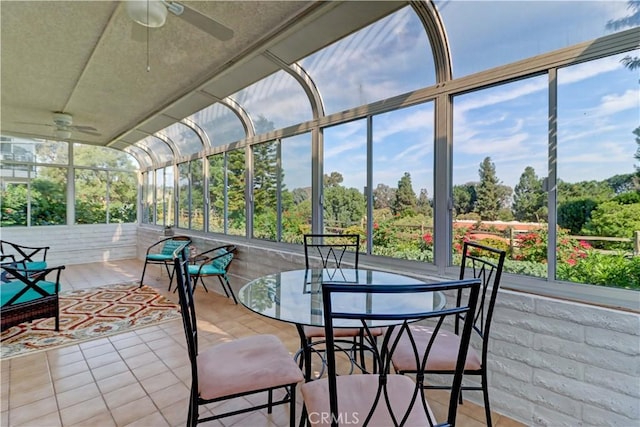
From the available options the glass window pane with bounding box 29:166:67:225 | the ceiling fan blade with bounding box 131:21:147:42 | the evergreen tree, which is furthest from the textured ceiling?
the glass window pane with bounding box 29:166:67:225

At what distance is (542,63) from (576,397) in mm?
1927

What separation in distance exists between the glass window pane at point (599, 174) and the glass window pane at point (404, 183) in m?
0.85

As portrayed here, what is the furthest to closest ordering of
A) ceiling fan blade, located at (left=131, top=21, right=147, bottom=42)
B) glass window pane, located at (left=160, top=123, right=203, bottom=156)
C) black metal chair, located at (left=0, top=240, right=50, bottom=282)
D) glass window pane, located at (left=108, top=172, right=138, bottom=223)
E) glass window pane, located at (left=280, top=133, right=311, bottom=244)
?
glass window pane, located at (left=108, top=172, right=138, bottom=223), glass window pane, located at (left=160, top=123, right=203, bottom=156), black metal chair, located at (left=0, top=240, right=50, bottom=282), glass window pane, located at (left=280, top=133, right=311, bottom=244), ceiling fan blade, located at (left=131, top=21, right=147, bottom=42)

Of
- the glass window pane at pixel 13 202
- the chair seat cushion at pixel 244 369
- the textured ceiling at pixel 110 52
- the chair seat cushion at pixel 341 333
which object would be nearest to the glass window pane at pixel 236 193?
the textured ceiling at pixel 110 52

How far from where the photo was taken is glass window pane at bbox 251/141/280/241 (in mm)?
3965

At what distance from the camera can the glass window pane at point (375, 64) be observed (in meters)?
2.38

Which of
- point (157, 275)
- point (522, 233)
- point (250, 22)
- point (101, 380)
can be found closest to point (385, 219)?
point (522, 233)

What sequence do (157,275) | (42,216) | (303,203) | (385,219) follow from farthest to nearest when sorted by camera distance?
1. (42,216)
2. (157,275)
3. (303,203)
4. (385,219)

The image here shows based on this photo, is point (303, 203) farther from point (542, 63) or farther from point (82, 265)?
point (82, 265)

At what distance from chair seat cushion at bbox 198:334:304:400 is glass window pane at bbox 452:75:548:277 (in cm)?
154

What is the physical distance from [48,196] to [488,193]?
→ 331 inches

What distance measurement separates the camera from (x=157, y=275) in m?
5.57

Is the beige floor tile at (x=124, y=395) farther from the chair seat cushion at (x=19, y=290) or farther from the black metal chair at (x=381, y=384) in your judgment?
the chair seat cushion at (x=19, y=290)

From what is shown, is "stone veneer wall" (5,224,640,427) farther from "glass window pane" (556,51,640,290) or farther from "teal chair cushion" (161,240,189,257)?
"teal chair cushion" (161,240,189,257)
